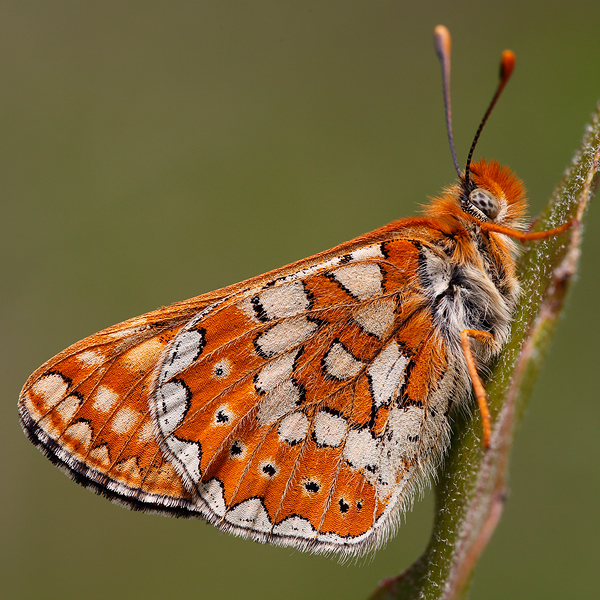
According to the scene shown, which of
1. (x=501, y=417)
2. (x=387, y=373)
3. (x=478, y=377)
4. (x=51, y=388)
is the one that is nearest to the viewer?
(x=501, y=417)

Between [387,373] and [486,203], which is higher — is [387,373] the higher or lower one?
the lower one

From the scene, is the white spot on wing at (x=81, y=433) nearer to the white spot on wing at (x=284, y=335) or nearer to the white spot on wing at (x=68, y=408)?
the white spot on wing at (x=68, y=408)

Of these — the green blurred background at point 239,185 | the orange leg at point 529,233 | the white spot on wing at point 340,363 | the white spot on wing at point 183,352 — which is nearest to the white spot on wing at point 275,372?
the white spot on wing at point 340,363

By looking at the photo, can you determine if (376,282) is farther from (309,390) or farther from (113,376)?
(113,376)

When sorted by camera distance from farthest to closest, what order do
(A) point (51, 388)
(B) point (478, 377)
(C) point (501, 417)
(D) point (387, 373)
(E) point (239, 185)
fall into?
(E) point (239, 185), (A) point (51, 388), (D) point (387, 373), (B) point (478, 377), (C) point (501, 417)

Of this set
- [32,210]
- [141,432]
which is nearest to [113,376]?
[141,432]

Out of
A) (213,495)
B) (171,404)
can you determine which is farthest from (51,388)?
(213,495)

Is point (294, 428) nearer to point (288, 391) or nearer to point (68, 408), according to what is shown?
point (288, 391)
